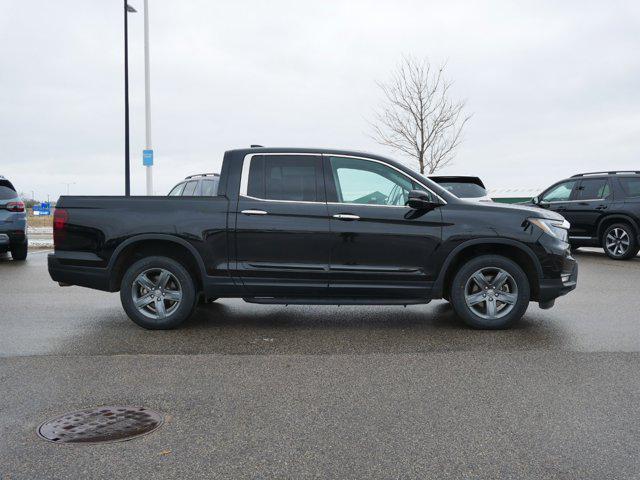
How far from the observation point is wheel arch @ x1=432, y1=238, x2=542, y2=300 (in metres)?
6.41

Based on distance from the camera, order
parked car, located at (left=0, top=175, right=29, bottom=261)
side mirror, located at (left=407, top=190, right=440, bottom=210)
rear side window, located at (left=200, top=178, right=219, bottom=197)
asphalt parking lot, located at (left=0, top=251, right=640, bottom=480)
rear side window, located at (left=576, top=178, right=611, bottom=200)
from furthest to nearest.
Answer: rear side window, located at (left=576, top=178, right=611, bottom=200)
rear side window, located at (left=200, top=178, right=219, bottom=197)
parked car, located at (left=0, top=175, right=29, bottom=261)
side mirror, located at (left=407, top=190, right=440, bottom=210)
asphalt parking lot, located at (left=0, top=251, right=640, bottom=480)

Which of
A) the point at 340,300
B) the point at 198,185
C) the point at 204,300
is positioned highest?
the point at 198,185

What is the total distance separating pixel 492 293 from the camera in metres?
6.51

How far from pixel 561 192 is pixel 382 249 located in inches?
402

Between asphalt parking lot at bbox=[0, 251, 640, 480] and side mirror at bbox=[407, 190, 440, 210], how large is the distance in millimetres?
1296

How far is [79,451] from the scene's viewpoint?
11.1 feet

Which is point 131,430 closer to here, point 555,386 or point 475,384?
point 475,384

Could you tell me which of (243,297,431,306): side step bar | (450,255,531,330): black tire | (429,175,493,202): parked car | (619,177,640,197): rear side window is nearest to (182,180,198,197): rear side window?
(429,175,493,202): parked car

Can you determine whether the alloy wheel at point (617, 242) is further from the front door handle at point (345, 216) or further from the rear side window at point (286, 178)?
the rear side window at point (286, 178)

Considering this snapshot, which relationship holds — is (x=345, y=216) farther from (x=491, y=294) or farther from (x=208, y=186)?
(x=208, y=186)

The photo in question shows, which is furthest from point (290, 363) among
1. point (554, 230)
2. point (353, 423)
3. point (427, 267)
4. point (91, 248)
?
point (554, 230)

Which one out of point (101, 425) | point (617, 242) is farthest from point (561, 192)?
point (101, 425)

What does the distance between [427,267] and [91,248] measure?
3.50 metres

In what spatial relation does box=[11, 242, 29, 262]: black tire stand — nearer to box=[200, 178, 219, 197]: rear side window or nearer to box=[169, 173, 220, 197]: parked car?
box=[169, 173, 220, 197]: parked car
